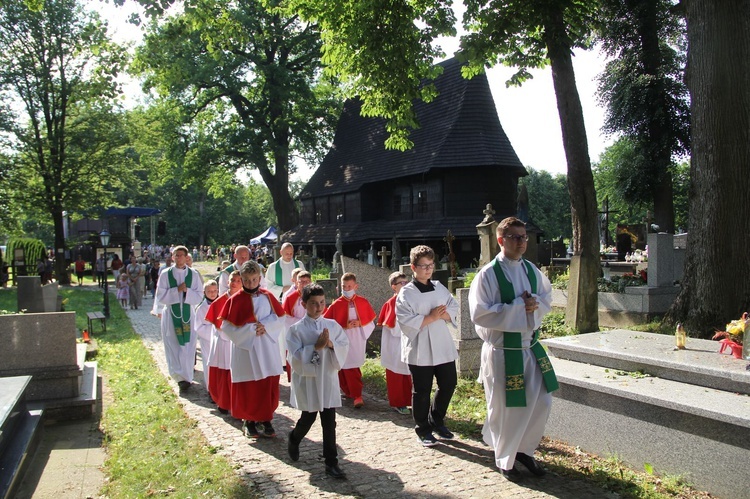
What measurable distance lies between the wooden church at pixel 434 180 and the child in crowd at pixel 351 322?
17663mm

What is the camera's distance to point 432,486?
527 cm

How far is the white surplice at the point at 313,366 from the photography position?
5.72m

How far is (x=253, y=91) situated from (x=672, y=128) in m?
22.6

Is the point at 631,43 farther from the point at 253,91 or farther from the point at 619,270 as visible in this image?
the point at 253,91

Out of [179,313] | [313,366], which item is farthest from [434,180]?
[313,366]

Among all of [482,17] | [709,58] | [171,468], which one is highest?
[482,17]

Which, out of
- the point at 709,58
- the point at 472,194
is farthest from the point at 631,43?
the point at 709,58

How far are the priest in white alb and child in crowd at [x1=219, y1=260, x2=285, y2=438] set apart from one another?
286 centimetres

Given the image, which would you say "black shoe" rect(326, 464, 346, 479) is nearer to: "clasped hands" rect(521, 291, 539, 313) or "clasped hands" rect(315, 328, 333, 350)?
"clasped hands" rect(315, 328, 333, 350)

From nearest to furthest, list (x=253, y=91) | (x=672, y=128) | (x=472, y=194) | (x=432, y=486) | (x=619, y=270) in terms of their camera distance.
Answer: (x=432, y=486), (x=619, y=270), (x=472, y=194), (x=672, y=128), (x=253, y=91)

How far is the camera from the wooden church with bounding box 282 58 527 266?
27.4 meters

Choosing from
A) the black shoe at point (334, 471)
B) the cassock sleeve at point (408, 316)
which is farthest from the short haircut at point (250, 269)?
the black shoe at point (334, 471)

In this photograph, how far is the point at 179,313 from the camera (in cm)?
978

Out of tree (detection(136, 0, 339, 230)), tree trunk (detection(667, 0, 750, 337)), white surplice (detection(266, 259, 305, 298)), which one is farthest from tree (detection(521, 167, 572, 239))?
tree trunk (detection(667, 0, 750, 337))
